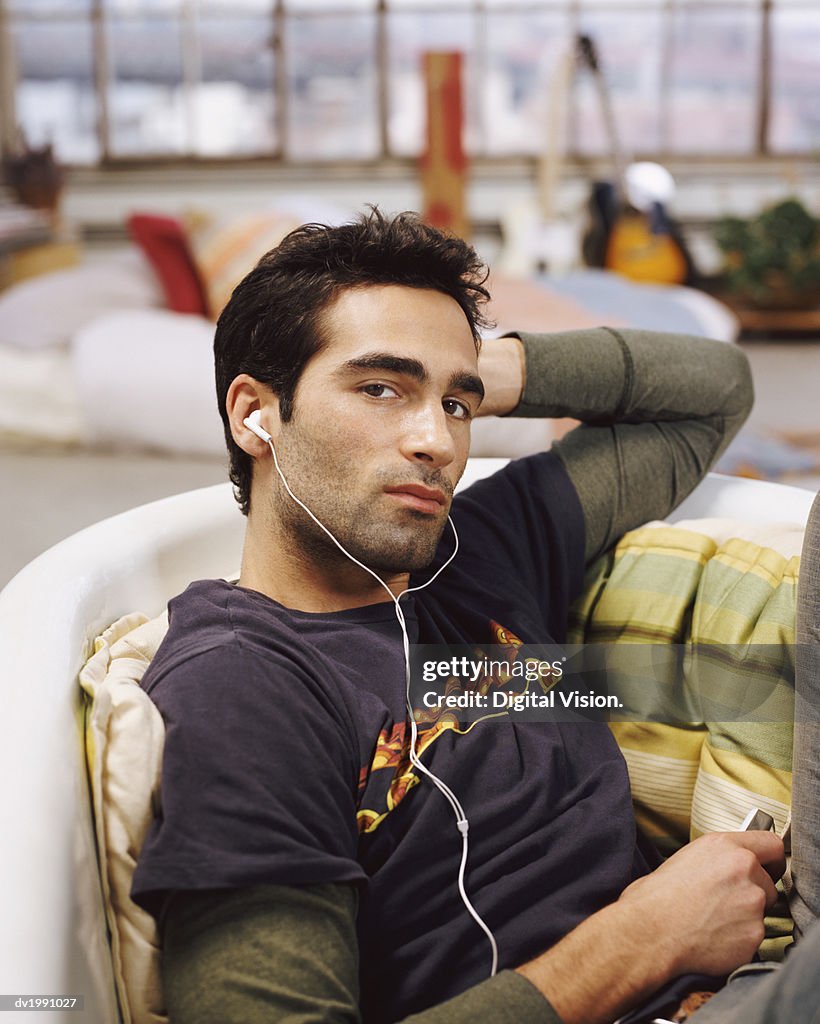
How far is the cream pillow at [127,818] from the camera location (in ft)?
2.93

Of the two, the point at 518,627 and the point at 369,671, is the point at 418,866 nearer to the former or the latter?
the point at 369,671

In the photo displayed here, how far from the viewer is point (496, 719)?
1.07 metres

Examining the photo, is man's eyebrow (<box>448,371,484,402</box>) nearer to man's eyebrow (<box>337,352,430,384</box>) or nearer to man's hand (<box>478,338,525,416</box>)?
man's eyebrow (<box>337,352,430,384</box>)

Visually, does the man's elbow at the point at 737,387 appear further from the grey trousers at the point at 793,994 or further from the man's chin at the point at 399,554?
the grey trousers at the point at 793,994

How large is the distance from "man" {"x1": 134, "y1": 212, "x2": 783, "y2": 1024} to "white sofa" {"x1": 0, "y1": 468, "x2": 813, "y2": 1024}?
0.22 ft

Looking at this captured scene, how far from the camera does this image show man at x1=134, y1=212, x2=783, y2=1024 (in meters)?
0.81

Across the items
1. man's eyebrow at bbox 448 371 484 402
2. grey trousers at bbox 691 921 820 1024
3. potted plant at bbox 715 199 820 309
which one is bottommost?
grey trousers at bbox 691 921 820 1024

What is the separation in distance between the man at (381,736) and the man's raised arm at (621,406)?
0.5 inches

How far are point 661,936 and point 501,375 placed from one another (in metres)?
0.67

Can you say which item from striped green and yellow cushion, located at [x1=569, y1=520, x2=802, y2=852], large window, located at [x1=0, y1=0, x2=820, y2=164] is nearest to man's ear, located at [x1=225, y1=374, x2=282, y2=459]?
striped green and yellow cushion, located at [x1=569, y1=520, x2=802, y2=852]

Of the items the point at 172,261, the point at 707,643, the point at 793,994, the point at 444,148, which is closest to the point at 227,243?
the point at 172,261

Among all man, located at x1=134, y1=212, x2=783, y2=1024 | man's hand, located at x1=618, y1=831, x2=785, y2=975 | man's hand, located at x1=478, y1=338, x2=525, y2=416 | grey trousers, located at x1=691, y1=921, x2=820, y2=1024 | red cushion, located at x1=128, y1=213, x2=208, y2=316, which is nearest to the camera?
grey trousers, located at x1=691, y1=921, x2=820, y2=1024

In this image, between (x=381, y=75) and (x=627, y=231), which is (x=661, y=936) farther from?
(x=381, y=75)

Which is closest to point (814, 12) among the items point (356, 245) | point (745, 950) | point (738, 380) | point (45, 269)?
point (45, 269)
